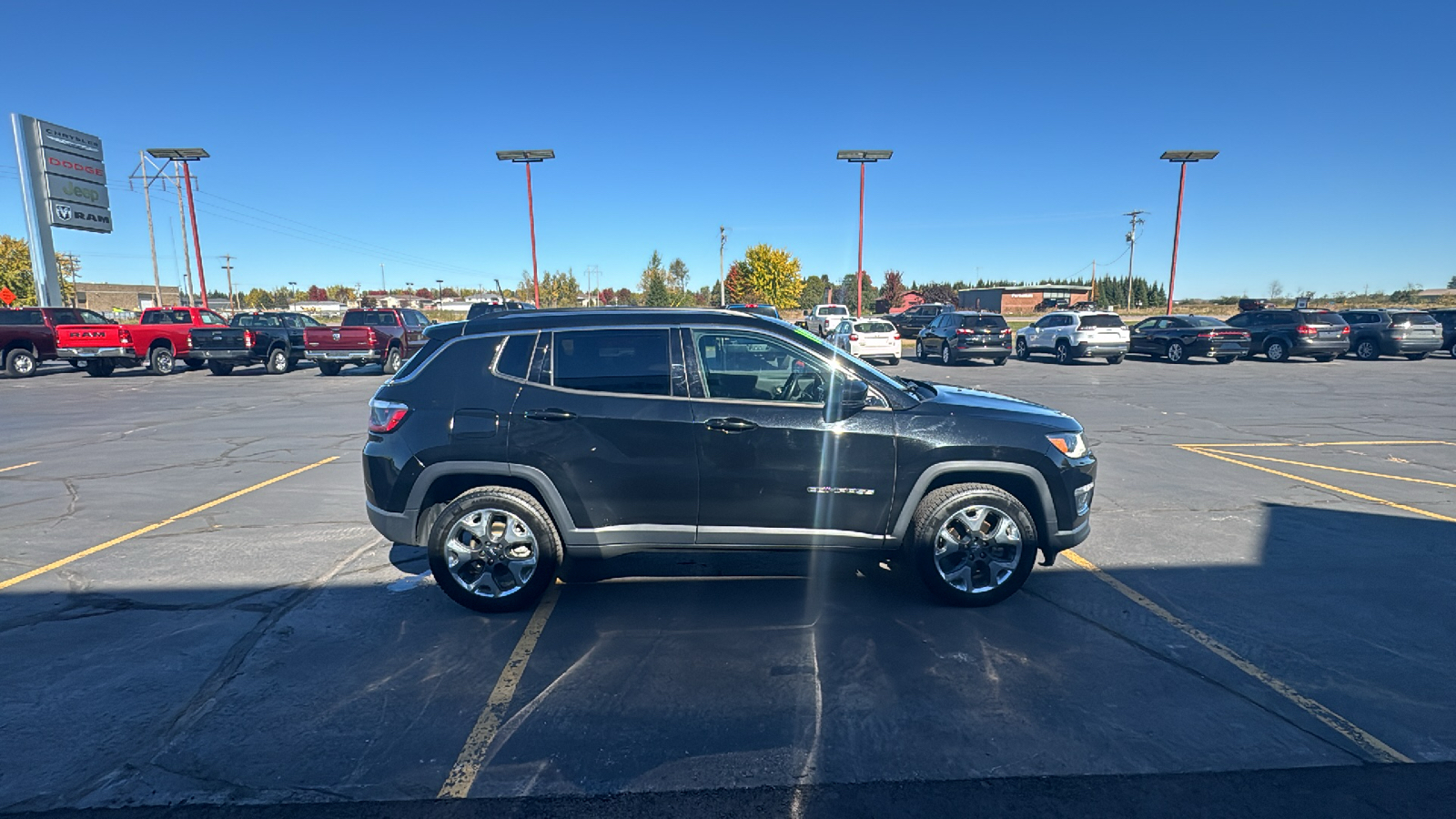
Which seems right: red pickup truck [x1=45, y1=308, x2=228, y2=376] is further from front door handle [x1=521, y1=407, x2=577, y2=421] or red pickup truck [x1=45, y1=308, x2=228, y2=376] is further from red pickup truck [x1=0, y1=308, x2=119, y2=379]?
front door handle [x1=521, y1=407, x2=577, y2=421]

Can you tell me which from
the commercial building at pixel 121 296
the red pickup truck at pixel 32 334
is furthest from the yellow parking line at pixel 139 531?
the commercial building at pixel 121 296

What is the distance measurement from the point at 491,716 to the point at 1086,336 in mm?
22509

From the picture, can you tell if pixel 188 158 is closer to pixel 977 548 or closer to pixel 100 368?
pixel 100 368

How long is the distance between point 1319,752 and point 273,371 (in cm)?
2486

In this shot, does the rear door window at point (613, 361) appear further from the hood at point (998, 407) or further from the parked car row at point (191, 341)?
the parked car row at point (191, 341)

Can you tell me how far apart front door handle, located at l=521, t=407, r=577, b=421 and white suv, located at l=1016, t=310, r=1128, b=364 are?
2145cm

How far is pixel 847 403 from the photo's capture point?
4090mm

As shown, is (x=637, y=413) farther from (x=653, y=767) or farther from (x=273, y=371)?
(x=273, y=371)

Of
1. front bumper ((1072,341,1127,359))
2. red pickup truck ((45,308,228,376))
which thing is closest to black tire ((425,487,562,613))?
red pickup truck ((45,308,228,376))

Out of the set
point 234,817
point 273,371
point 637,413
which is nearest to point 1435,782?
point 637,413

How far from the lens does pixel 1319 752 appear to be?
115 inches

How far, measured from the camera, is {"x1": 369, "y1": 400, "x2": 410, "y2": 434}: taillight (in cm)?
422

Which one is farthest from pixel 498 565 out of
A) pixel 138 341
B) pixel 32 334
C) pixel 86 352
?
pixel 32 334

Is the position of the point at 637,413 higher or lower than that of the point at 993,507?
higher
